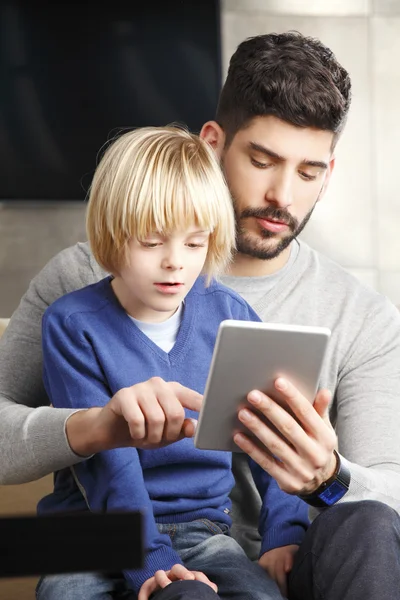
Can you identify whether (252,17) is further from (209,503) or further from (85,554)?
(85,554)

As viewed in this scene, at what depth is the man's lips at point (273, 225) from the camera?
165 cm

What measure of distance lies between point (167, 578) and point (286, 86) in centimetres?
86

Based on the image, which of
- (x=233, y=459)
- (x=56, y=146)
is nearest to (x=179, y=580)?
(x=233, y=459)

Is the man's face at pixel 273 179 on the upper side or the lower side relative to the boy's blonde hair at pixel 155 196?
lower

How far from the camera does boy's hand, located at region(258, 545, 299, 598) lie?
1354 millimetres

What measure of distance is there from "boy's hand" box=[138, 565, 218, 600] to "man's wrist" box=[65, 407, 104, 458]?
17 centimetres

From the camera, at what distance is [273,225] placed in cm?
166

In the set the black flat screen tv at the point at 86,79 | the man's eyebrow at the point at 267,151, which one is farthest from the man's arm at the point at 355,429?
the black flat screen tv at the point at 86,79

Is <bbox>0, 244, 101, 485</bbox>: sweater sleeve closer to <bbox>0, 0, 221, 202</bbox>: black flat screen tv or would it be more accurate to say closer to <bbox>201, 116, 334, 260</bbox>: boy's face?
<bbox>201, 116, 334, 260</bbox>: boy's face

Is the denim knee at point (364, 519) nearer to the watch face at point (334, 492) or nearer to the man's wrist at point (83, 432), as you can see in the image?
the watch face at point (334, 492)

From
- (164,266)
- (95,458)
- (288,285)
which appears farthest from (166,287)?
(288,285)

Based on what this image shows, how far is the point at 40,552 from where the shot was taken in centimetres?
65

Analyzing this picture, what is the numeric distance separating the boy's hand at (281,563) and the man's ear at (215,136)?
721mm

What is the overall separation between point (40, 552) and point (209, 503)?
0.74m
